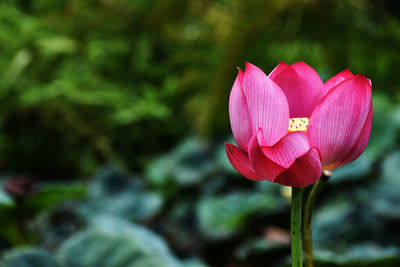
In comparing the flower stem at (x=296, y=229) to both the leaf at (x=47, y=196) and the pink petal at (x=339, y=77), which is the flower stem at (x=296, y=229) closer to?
the pink petal at (x=339, y=77)

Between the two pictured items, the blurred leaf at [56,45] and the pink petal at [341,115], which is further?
the blurred leaf at [56,45]

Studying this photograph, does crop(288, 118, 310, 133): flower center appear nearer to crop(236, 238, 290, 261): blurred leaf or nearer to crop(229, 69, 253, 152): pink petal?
→ crop(229, 69, 253, 152): pink petal

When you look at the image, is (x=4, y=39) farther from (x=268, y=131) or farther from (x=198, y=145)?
(x=268, y=131)

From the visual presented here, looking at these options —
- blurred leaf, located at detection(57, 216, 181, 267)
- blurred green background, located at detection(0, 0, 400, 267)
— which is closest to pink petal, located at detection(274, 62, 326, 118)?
blurred green background, located at detection(0, 0, 400, 267)

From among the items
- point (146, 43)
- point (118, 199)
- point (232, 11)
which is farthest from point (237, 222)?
point (146, 43)

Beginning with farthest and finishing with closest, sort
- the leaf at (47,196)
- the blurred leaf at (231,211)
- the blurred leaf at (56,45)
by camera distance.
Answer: the blurred leaf at (56,45), the blurred leaf at (231,211), the leaf at (47,196)

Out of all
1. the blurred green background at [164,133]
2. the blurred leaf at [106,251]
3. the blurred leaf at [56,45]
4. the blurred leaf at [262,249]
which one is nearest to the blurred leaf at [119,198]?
the blurred green background at [164,133]

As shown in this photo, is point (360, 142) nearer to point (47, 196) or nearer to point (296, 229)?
point (296, 229)
